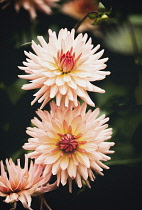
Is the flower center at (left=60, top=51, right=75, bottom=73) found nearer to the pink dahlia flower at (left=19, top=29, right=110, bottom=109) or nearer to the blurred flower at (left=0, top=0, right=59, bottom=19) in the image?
the pink dahlia flower at (left=19, top=29, right=110, bottom=109)

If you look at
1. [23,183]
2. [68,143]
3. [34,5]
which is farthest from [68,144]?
[34,5]

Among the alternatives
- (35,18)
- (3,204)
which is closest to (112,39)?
(35,18)

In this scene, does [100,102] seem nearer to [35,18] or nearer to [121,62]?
[121,62]

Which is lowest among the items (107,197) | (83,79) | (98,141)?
(107,197)

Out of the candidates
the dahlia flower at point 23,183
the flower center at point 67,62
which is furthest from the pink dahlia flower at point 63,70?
the dahlia flower at point 23,183

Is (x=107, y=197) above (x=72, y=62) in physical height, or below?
below

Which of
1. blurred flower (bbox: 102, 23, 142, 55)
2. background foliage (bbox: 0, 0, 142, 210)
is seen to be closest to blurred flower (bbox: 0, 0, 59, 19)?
background foliage (bbox: 0, 0, 142, 210)
